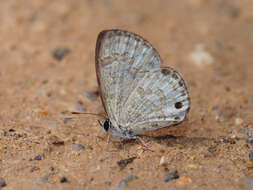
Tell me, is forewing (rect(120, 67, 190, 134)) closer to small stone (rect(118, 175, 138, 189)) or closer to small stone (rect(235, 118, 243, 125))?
small stone (rect(118, 175, 138, 189))

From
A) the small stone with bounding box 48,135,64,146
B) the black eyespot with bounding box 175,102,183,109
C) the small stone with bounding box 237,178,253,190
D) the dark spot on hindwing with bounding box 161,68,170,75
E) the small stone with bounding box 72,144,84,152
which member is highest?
the dark spot on hindwing with bounding box 161,68,170,75

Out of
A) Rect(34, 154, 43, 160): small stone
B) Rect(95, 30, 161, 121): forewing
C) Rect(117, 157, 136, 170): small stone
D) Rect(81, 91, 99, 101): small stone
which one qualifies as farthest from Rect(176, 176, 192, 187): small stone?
Rect(81, 91, 99, 101): small stone

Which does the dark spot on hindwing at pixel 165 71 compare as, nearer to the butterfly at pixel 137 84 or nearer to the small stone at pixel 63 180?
the butterfly at pixel 137 84

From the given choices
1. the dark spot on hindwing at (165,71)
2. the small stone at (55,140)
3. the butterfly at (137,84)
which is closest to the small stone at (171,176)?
the butterfly at (137,84)

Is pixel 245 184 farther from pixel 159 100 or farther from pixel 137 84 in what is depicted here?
pixel 137 84

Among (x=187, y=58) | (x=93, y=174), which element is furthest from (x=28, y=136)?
(x=187, y=58)
